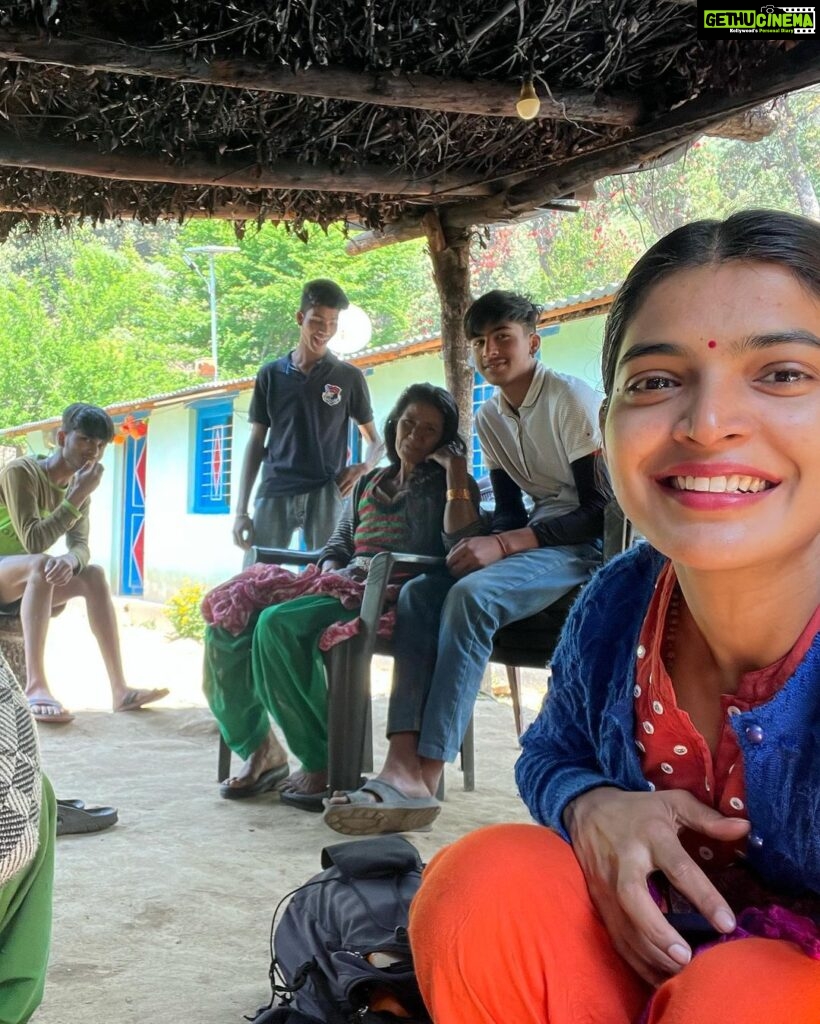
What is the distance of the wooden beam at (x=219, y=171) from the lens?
4.04 meters

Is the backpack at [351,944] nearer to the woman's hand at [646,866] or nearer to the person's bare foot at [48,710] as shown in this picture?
the woman's hand at [646,866]

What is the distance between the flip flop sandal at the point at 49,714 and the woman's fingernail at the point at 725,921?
4866 mm

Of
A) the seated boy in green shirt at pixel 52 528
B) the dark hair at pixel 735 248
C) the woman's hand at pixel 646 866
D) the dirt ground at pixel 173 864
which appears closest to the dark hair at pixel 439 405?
the dirt ground at pixel 173 864

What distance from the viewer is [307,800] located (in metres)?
3.80

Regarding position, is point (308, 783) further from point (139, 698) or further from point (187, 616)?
point (187, 616)

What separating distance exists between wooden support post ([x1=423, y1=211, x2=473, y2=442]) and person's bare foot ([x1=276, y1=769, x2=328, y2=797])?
6.99 feet

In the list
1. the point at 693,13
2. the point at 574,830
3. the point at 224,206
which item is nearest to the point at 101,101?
the point at 224,206

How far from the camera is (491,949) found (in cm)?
111

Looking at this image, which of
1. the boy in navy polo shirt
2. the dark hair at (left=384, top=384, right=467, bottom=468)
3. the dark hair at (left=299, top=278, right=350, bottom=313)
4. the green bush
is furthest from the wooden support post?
the green bush

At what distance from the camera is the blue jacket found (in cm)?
107

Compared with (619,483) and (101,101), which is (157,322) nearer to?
(101,101)

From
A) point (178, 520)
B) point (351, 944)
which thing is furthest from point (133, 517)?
point (351, 944)

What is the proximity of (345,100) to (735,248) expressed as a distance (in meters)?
3.02

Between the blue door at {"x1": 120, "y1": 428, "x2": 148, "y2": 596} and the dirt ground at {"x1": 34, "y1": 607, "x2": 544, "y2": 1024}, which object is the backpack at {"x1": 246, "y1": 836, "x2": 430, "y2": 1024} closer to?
the dirt ground at {"x1": 34, "y1": 607, "x2": 544, "y2": 1024}
